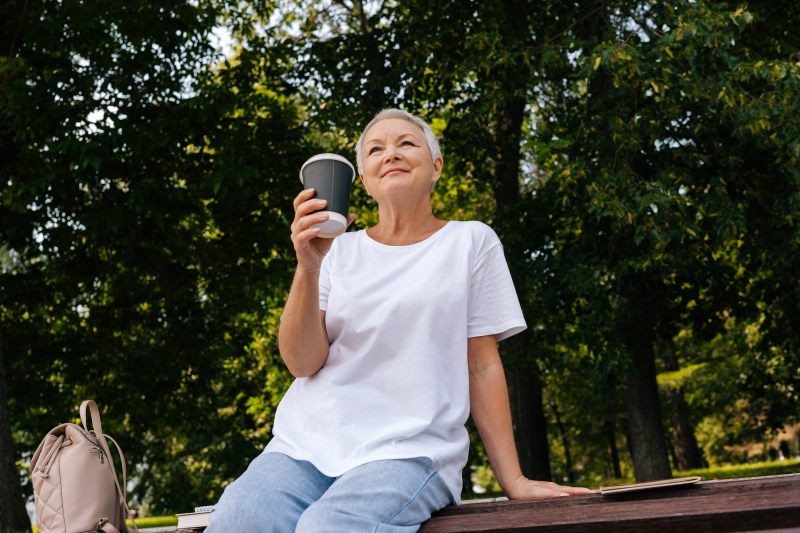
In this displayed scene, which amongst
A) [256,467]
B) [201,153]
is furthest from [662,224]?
[256,467]

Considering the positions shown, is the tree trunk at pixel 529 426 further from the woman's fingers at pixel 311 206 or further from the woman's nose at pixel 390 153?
the woman's fingers at pixel 311 206

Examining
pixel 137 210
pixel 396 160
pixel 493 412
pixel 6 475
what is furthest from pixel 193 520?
pixel 137 210

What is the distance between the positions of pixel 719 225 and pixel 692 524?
6928 millimetres

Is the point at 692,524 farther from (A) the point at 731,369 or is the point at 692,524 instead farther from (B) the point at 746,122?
(A) the point at 731,369

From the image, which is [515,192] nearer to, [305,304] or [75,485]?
[305,304]

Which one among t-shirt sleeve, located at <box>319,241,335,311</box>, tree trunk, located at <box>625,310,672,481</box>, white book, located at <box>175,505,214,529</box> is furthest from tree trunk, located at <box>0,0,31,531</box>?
tree trunk, located at <box>625,310,672,481</box>

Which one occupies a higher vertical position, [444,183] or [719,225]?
[444,183]

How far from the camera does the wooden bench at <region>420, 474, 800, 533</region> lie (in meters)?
1.86

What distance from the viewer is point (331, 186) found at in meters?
2.15

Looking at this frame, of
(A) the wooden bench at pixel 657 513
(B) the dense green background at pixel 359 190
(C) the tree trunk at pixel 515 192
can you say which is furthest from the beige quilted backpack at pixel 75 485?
(C) the tree trunk at pixel 515 192

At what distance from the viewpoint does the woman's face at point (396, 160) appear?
2594 mm

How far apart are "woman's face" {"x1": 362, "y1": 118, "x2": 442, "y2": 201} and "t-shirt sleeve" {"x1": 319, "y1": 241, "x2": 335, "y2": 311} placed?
0.25 metres

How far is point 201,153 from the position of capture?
9445 millimetres

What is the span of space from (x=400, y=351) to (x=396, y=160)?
0.61m
